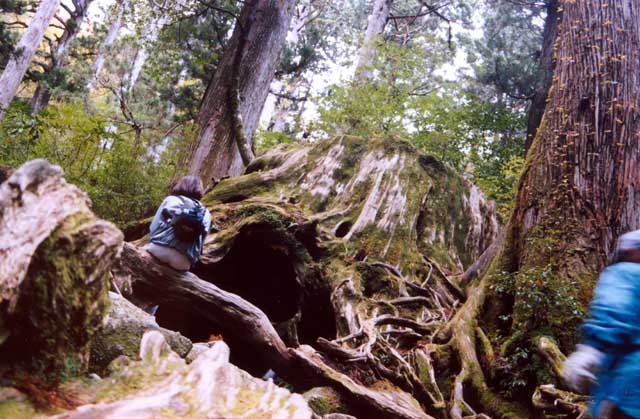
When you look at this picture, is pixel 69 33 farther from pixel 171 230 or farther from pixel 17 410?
pixel 17 410

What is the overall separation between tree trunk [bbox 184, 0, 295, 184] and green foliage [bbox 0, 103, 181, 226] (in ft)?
2.77

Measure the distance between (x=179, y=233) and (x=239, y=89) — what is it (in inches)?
145

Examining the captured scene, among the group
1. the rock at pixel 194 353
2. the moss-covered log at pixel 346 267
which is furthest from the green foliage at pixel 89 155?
the rock at pixel 194 353

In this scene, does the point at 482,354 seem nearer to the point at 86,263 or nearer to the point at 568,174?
the point at 568,174

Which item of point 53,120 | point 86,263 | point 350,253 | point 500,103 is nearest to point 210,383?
point 86,263

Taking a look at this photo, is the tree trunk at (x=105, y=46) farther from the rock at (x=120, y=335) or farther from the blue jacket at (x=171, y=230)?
the rock at (x=120, y=335)

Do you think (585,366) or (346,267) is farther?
(346,267)

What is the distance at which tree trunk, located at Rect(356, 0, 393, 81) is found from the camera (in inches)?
517

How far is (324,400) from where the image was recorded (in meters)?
3.20

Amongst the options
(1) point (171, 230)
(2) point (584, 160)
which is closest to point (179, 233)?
(1) point (171, 230)

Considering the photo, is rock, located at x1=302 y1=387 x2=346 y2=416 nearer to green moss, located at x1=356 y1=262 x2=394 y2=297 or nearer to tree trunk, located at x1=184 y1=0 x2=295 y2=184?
green moss, located at x1=356 y1=262 x2=394 y2=297

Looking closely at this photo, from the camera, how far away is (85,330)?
1.73 m

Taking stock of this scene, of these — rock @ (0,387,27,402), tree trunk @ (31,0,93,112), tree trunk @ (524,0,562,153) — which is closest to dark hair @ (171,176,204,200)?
rock @ (0,387,27,402)

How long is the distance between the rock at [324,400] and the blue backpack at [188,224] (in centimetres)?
160
